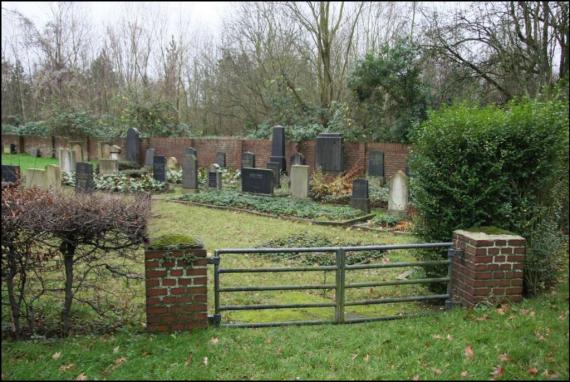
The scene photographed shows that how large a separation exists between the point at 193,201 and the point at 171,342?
36.8ft

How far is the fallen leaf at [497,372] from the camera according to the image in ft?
11.7

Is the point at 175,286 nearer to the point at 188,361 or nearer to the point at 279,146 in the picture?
the point at 188,361

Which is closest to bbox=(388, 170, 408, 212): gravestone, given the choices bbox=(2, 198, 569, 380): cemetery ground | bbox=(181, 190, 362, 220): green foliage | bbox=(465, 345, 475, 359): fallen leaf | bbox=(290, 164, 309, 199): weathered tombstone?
bbox=(181, 190, 362, 220): green foliage

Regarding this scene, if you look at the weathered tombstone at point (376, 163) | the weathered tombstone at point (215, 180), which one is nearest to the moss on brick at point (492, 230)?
the weathered tombstone at point (376, 163)

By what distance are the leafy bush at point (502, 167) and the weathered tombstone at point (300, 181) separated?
9891 millimetres

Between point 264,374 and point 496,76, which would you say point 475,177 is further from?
point 496,76

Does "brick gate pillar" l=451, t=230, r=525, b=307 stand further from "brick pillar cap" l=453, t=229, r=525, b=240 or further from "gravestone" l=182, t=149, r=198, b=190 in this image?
"gravestone" l=182, t=149, r=198, b=190

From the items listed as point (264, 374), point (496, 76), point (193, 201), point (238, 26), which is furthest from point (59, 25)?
point (264, 374)

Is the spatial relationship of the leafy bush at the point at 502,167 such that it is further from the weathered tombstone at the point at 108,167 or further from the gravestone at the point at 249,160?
the weathered tombstone at the point at 108,167

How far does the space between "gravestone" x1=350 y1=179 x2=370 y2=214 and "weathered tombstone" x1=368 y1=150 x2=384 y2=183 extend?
4999 mm

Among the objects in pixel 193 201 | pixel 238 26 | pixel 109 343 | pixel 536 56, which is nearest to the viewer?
pixel 109 343

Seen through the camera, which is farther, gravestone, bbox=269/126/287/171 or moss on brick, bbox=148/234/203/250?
gravestone, bbox=269/126/287/171

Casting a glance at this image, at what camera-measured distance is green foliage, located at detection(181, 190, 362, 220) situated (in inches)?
500

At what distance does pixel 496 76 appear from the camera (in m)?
15.3
